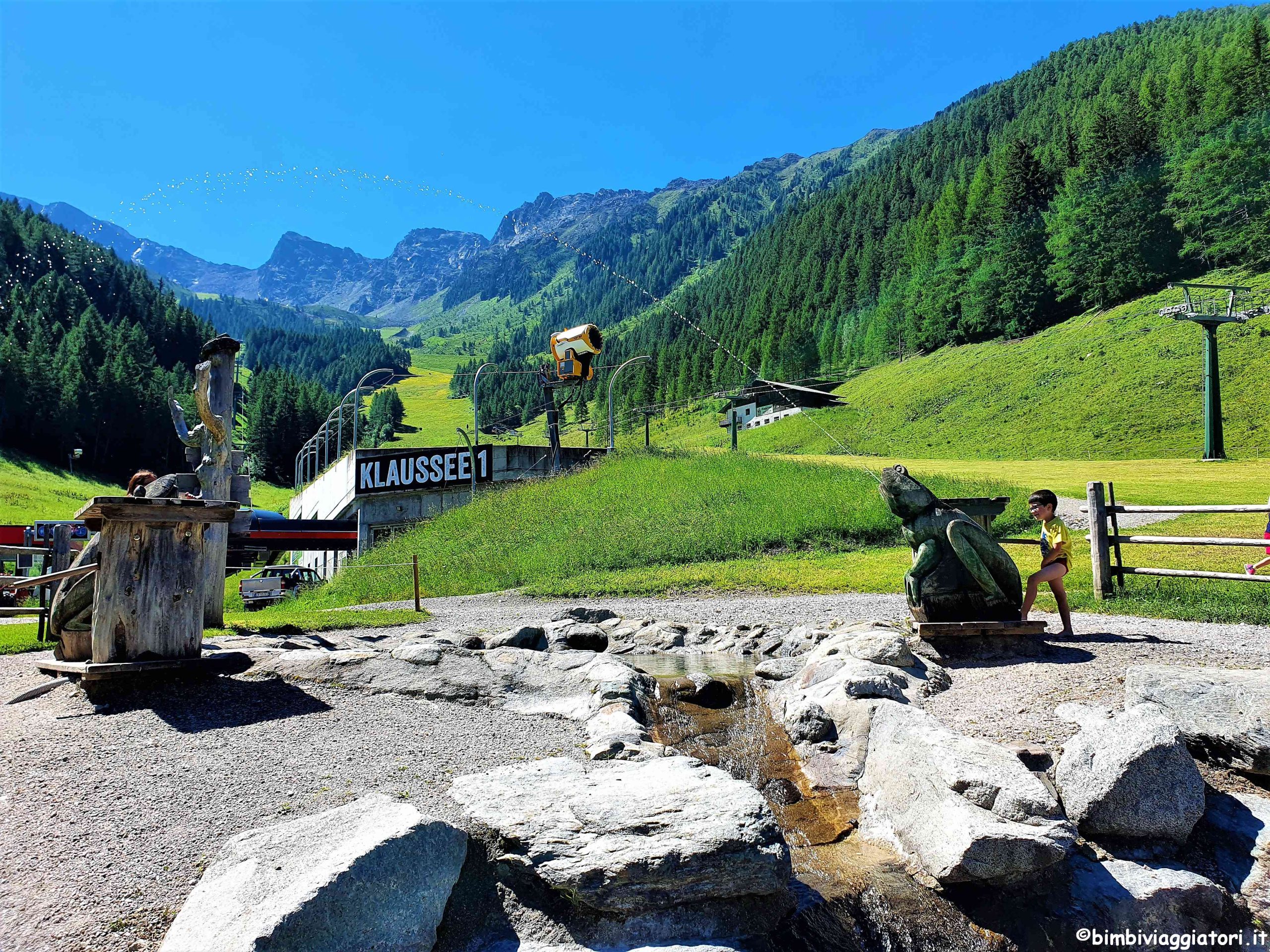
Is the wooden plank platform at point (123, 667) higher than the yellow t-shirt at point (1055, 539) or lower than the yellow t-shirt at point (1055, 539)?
lower

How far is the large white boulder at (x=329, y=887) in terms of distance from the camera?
11.1ft

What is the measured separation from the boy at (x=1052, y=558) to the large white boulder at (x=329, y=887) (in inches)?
295

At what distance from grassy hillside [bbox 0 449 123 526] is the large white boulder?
53.4 m

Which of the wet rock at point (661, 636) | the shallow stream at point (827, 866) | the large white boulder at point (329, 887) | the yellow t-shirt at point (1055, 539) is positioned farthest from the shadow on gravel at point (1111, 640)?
the large white boulder at point (329, 887)

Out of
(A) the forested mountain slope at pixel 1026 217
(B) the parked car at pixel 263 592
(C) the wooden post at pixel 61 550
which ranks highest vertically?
(A) the forested mountain slope at pixel 1026 217

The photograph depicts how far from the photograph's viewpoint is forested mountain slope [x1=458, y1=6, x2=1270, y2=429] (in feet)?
244

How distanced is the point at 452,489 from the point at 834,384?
6795 cm

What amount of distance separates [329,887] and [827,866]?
318cm

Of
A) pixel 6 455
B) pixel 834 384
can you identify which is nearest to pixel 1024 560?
pixel 834 384

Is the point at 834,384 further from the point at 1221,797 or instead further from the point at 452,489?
the point at 1221,797

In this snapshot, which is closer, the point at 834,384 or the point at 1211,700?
the point at 1211,700

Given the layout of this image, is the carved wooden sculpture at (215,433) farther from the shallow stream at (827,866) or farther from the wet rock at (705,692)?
the shallow stream at (827,866)

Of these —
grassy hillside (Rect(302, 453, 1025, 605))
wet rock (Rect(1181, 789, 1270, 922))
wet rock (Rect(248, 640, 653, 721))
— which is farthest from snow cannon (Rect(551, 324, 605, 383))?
wet rock (Rect(1181, 789, 1270, 922))

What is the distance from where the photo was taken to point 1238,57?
266 ft
